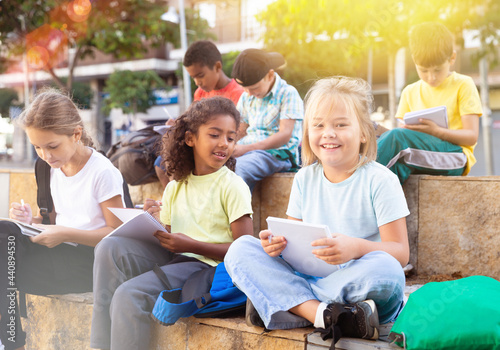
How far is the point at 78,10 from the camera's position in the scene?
9.59m

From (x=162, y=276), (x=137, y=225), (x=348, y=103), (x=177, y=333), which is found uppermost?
(x=348, y=103)

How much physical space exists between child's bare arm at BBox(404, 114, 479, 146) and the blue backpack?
1.63 meters

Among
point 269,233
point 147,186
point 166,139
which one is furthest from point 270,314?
point 147,186

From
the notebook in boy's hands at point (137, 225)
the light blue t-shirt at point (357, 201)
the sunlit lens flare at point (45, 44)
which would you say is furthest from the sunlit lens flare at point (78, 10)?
the light blue t-shirt at point (357, 201)

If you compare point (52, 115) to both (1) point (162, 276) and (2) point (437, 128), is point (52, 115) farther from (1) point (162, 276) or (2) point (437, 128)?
(2) point (437, 128)

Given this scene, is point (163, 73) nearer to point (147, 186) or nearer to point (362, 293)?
point (147, 186)

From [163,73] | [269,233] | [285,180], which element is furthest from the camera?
[163,73]

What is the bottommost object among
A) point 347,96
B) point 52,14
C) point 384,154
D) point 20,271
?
point 20,271

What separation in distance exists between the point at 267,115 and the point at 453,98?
1.33 meters

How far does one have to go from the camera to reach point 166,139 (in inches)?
116

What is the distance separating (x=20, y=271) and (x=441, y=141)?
250 cm

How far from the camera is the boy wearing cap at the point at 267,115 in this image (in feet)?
12.7

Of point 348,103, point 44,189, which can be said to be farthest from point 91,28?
point 348,103

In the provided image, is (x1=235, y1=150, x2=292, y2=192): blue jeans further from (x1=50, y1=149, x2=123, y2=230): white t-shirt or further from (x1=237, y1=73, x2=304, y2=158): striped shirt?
(x1=50, y1=149, x2=123, y2=230): white t-shirt
